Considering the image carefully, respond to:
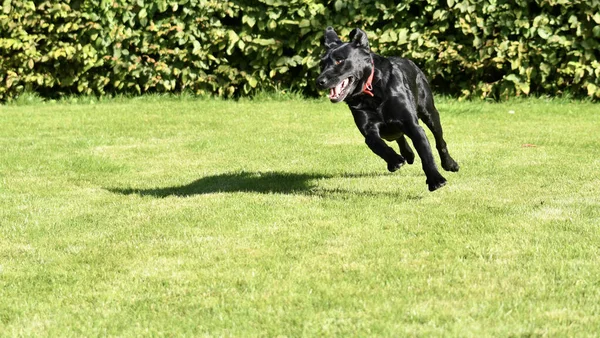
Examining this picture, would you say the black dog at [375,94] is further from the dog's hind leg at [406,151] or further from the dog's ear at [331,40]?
the dog's hind leg at [406,151]

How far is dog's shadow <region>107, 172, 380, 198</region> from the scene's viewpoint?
23.7ft

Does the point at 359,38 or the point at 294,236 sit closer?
the point at 294,236

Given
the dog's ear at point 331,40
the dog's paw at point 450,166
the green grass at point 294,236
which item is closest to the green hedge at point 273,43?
the green grass at point 294,236

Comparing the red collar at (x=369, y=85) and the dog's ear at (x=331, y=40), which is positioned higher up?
the dog's ear at (x=331, y=40)

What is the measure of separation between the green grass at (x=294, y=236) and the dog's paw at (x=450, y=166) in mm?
184

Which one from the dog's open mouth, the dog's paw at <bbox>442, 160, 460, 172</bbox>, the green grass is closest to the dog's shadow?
the green grass

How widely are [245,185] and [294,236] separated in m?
1.96

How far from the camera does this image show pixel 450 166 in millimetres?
7590

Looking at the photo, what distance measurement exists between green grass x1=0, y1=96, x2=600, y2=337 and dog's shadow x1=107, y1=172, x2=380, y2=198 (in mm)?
25

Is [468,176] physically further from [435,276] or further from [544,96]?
[544,96]

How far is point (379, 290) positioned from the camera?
4.41 m

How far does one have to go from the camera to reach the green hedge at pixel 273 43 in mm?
11898

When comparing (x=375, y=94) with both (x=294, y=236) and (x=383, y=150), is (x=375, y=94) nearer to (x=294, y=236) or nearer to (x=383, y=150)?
(x=383, y=150)

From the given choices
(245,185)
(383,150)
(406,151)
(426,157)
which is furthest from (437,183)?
(245,185)
